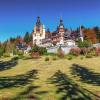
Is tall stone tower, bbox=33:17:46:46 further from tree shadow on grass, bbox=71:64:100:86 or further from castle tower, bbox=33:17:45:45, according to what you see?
tree shadow on grass, bbox=71:64:100:86

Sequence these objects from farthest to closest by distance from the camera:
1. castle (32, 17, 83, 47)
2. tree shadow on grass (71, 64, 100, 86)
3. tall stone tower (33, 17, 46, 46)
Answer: tall stone tower (33, 17, 46, 46) → castle (32, 17, 83, 47) → tree shadow on grass (71, 64, 100, 86)

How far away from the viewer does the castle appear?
11770 cm

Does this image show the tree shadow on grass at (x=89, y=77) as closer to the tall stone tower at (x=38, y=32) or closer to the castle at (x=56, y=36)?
the castle at (x=56, y=36)

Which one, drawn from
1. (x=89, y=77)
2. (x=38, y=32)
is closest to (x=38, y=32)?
(x=38, y=32)

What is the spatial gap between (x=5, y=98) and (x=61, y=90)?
13.5 ft

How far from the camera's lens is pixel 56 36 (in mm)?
130750

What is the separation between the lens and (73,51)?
63.2 m

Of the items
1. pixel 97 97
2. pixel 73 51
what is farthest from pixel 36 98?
pixel 73 51

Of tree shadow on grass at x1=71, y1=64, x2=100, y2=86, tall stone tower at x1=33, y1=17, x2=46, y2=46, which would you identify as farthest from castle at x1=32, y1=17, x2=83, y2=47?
tree shadow on grass at x1=71, y1=64, x2=100, y2=86

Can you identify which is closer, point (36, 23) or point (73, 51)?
point (73, 51)

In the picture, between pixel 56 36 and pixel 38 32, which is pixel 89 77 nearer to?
pixel 56 36

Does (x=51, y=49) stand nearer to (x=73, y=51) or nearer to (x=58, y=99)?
(x=73, y=51)

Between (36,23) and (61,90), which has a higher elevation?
(36,23)

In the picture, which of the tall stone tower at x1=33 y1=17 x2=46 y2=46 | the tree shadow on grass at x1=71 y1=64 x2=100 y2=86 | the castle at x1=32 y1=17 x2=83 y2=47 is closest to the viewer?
the tree shadow on grass at x1=71 y1=64 x2=100 y2=86
